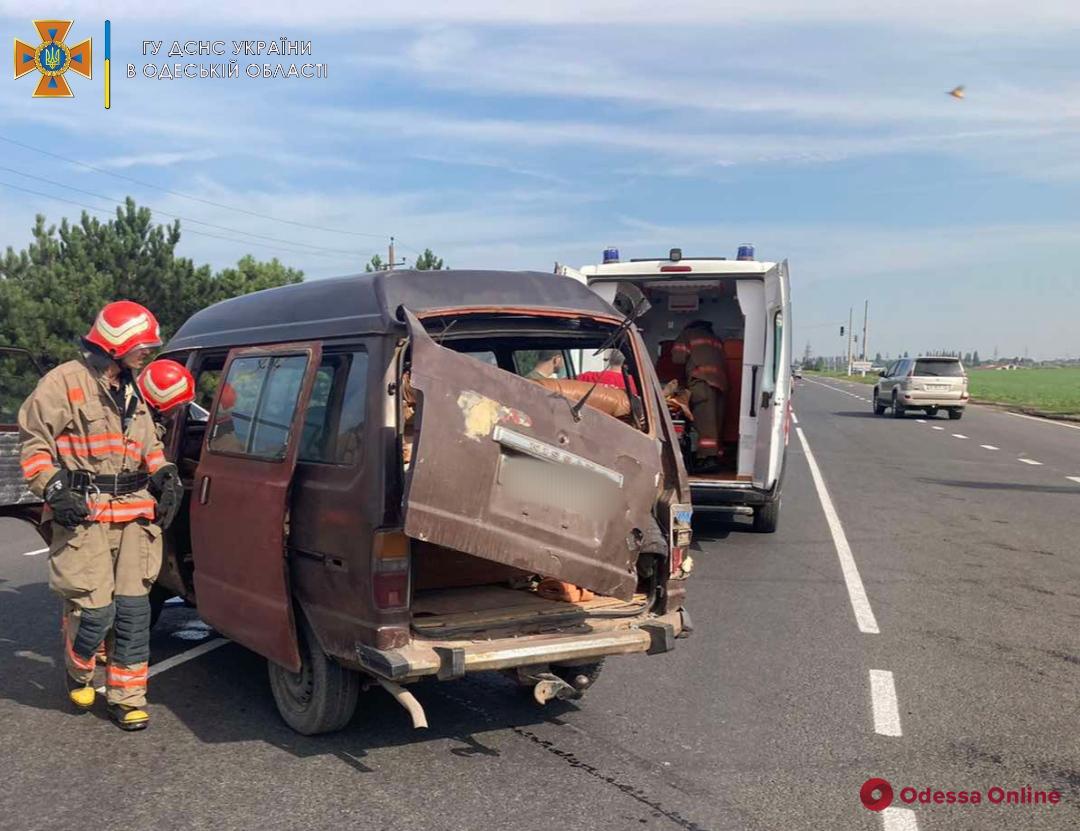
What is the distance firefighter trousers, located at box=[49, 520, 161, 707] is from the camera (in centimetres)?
489

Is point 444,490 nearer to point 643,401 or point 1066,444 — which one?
point 643,401

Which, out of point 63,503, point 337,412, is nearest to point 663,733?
point 337,412

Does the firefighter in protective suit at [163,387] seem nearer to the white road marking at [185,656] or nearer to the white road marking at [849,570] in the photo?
the white road marking at [185,656]

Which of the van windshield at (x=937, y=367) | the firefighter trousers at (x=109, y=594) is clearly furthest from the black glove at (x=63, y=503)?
the van windshield at (x=937, y=367)

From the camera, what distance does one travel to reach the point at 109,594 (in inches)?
197

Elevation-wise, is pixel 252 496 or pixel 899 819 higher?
pixel 252 496

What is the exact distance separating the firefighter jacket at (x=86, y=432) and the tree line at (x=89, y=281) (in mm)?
21745

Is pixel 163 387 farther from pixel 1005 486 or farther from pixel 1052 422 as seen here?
pixel 1052 422

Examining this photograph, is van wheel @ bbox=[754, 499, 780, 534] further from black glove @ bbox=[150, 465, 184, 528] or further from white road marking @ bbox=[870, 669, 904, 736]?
black glove @ bbox=[150, 465, 184, 528]

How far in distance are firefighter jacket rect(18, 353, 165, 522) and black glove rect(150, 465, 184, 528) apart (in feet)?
0.18

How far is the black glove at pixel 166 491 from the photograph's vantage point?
5152mm

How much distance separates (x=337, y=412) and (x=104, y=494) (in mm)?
1282

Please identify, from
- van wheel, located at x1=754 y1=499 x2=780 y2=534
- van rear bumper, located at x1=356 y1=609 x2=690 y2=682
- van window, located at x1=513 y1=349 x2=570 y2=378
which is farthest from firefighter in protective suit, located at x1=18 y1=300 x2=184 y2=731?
van wheel, located at x1=754 y1=499 x2=780 y2=534

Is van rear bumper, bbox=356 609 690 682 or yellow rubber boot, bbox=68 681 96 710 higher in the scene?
van rear bumper, bbox=356 609 690 682
